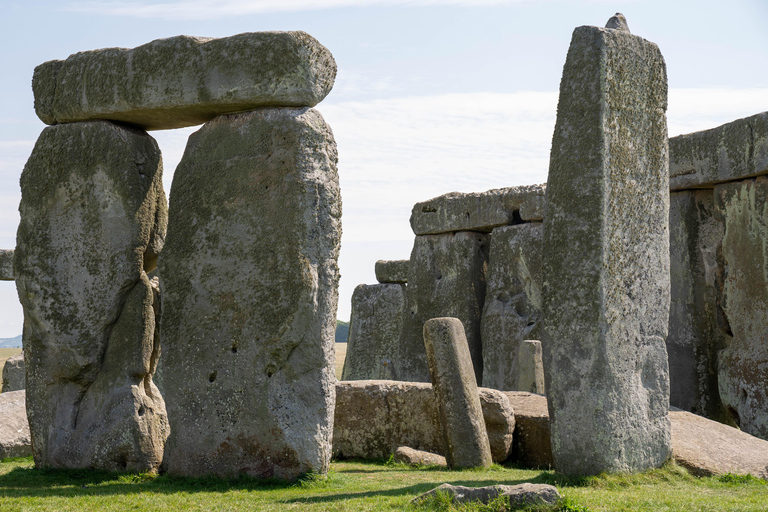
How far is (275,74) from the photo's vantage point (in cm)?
698

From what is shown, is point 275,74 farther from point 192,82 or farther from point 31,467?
point 31,467

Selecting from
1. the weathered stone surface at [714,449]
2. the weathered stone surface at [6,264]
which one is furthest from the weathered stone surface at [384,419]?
the weathered stone surface at [6,264]

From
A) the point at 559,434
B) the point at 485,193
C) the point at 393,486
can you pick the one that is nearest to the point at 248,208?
the point at 393,486

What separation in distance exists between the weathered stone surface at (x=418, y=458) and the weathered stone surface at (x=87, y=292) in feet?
7.32

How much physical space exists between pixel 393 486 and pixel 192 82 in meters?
3.65

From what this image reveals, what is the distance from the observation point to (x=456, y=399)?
786cm

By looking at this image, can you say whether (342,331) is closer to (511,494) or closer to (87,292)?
(87,292)

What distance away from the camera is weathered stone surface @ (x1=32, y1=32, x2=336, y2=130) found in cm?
700

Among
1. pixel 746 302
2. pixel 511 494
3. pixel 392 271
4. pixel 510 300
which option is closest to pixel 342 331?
pixel 392 271

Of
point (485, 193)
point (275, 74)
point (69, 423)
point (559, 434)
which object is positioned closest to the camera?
point (559, 434)

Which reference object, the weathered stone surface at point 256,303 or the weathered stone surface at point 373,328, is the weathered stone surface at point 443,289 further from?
the weathered stone surface at point 256,303

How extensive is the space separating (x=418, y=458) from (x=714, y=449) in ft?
8.65

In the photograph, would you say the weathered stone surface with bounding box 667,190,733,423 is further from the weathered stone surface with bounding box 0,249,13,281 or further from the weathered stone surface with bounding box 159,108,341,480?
the weathered stone surface with bounding box 0,249,13,281

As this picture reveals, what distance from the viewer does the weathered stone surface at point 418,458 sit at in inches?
321
